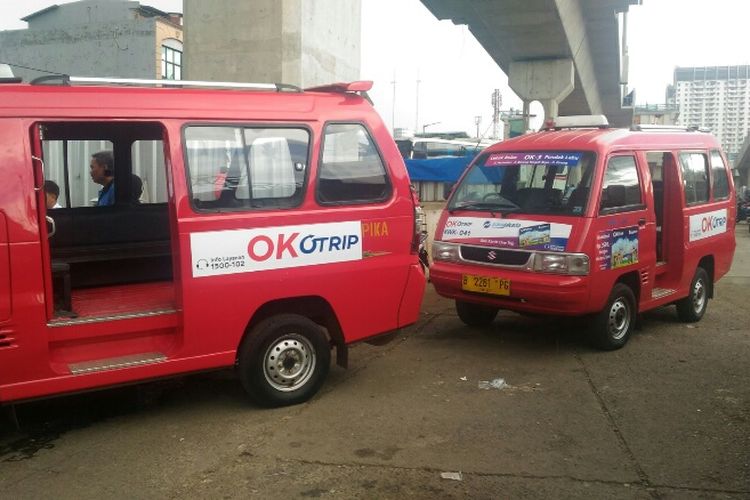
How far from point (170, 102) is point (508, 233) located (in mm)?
3339

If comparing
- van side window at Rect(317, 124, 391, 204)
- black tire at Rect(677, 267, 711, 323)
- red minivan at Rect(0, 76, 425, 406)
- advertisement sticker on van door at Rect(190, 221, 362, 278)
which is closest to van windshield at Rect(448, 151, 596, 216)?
red minivan at Rect(0, 76, 425, 406)

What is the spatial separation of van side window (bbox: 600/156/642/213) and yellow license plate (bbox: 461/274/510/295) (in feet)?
3.79

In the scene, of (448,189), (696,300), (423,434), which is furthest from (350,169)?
(448,189)

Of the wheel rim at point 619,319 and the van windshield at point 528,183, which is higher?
the van windshield at point 528,183

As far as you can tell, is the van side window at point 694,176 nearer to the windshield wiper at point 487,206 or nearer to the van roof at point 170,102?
the windshield wiper at point 487,206

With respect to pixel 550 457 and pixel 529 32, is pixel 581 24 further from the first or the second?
pixel 550 457

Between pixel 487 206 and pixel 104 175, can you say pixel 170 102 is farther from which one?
pixel 487 206

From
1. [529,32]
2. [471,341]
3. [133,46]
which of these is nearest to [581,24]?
[529,32]

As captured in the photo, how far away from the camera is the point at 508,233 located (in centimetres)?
623

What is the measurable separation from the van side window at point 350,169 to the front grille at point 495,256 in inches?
66.0

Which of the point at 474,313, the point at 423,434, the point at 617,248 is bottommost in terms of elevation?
the point at 423,434

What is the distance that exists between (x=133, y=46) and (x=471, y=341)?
1132 inches

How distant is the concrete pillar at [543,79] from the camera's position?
19859mm

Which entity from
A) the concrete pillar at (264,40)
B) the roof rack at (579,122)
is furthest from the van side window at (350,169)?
the concrete pillar at (264,40)
